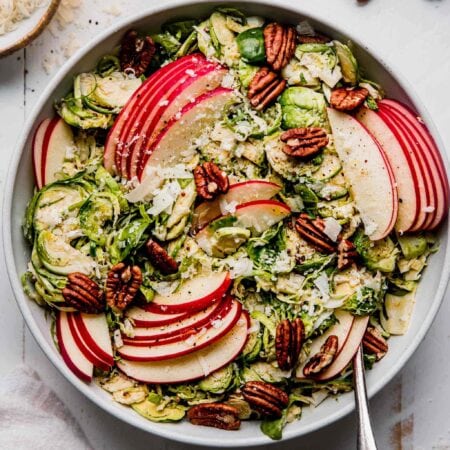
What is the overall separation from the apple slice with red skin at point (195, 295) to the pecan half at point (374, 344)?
39 cm

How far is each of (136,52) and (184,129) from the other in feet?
0.85

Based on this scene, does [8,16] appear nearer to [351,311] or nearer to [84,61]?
[84,61]

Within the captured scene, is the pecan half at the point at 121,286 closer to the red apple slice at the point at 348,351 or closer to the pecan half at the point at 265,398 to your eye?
the pecan half at the point at 265,398

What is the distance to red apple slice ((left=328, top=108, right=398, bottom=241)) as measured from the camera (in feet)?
6.84

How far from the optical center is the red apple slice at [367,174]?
6.84ft

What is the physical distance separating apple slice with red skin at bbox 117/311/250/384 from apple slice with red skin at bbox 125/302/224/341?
68 mm

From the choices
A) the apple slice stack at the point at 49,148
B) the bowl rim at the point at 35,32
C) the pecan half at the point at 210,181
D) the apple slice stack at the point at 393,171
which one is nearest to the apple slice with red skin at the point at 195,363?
the pecan half at the point at 210,181

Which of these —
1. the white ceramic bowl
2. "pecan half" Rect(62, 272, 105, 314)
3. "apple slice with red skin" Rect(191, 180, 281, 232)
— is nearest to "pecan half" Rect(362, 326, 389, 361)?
the white ceramic bowl

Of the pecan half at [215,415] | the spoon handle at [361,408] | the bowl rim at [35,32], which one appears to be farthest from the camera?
the bowl rim at [35,32]

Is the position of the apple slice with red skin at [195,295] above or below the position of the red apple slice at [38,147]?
below

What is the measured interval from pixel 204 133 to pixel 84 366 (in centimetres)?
66

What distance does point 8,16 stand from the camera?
241 centimetres

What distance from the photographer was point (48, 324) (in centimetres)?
222

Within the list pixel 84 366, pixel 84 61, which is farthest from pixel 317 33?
pixel 84 366
